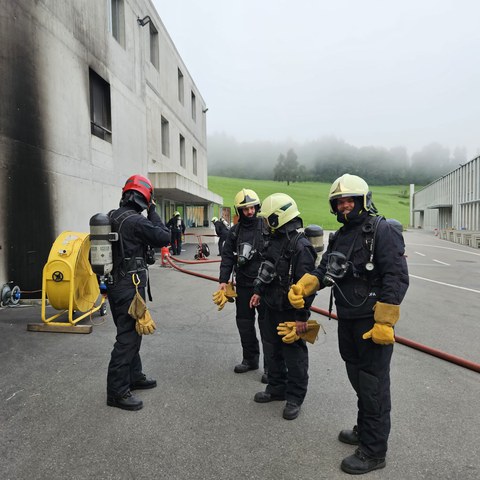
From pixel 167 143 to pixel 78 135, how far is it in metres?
11.3

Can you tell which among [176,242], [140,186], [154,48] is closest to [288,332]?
[140,186]

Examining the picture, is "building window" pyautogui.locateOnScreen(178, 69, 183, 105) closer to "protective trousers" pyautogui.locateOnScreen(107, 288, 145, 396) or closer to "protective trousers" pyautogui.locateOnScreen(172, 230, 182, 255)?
"protective trousers" pyautogui.locateOnScreen(172, 230, 182, 255)

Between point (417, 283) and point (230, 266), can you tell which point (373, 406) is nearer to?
point (230, 266)

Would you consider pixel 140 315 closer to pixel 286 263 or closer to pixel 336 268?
pixel 286 263

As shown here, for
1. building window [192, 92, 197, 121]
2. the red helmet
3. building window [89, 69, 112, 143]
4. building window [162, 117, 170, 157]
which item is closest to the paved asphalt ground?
the red helmet

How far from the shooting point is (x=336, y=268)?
8.54ft

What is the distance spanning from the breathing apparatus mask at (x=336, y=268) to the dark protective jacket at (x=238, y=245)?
4.17 feet

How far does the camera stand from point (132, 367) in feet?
11.9

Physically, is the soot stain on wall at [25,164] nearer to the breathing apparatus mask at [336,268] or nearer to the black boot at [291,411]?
the black boot at [291,411]

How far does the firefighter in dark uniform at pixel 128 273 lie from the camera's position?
3.27m

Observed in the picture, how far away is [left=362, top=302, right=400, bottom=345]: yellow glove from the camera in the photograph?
2355 mm

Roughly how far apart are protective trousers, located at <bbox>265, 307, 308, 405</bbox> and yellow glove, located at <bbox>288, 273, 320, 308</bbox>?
1.24 ft

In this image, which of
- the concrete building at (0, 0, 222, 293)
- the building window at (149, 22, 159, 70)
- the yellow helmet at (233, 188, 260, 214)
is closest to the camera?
the yellow helmet at (233, 188, 260, 214)

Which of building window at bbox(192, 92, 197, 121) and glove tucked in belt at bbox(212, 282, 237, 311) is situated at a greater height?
building window at bbox(192, 92, 197, 121)
